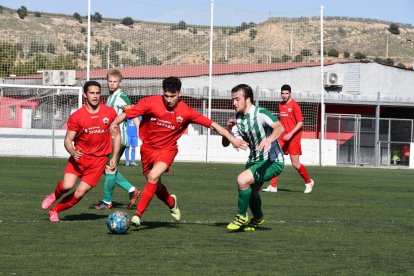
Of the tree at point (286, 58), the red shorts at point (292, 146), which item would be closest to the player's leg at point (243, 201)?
the red shorts at point (292, 146)

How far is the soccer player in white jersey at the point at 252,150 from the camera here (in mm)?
11172

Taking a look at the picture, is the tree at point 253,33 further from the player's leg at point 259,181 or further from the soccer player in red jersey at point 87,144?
the player's leg at point 259,181

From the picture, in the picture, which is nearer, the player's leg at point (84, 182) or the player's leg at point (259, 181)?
the player's leg at point (259, 181)

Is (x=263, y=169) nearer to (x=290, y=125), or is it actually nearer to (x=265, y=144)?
(x=265, y=144)

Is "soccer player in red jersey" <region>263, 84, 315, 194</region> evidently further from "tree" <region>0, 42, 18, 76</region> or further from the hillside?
"tree" <region>0, 42, 18, 76</region>

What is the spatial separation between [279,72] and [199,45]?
10.7m

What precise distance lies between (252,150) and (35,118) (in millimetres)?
28800

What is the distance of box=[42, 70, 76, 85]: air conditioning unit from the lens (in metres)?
37.5

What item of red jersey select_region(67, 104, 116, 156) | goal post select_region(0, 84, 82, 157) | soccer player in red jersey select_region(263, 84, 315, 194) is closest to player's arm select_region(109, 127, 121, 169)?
red jersey select_region(67, 104, 116, 156)

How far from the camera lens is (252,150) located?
37.7 ft

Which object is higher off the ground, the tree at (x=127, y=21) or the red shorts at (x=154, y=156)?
the tree at (x=127, y=21)

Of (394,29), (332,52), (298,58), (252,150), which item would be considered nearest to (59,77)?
(298,58)

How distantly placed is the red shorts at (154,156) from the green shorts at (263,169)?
97 cm

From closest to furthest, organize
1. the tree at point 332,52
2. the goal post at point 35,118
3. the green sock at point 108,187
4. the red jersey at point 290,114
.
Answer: the green sock at point 108,187, the red jersey at point 290,114, the goal post at point 35,118, the tree at point 332,52
